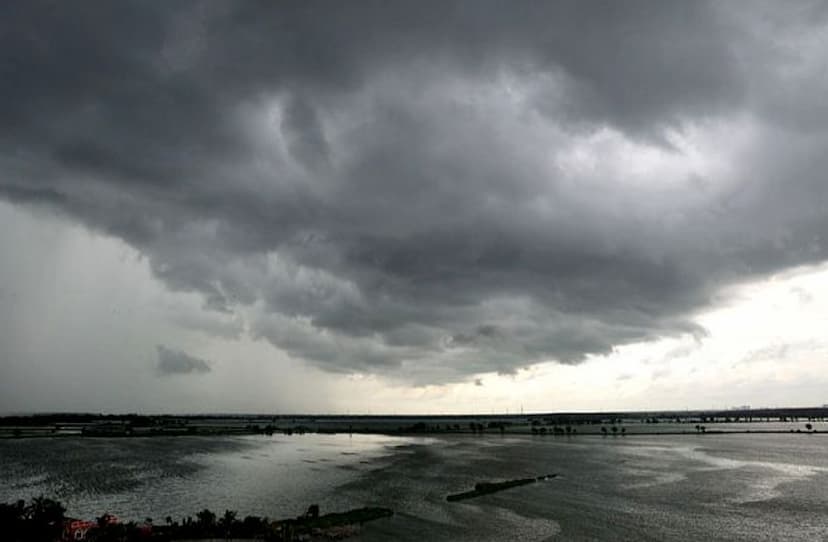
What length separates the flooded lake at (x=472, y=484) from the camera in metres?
52.2

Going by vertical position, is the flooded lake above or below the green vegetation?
below

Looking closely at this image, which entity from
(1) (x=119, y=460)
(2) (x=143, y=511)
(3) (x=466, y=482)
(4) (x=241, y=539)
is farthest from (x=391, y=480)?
(1) (x=119, y=460)

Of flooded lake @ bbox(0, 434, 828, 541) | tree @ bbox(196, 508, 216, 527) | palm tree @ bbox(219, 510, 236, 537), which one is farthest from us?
flooded lake @ bbox(0, 434, 828, 541)

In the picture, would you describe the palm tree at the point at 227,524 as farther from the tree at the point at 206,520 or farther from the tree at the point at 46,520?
the tree at the point at 46,520

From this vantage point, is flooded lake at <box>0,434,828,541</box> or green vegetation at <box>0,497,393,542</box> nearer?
green vegetation at <box>0,497,393,542</box>

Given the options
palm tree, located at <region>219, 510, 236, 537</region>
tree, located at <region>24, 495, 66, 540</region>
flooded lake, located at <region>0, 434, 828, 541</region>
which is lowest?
flooded lake, located at <region>0, 434, 828, 541</region>

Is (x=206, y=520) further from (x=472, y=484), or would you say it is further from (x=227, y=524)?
(x=472, y=484)

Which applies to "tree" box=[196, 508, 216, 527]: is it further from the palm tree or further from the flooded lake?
the flooded lake

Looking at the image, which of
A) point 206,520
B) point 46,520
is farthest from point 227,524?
point 46,520

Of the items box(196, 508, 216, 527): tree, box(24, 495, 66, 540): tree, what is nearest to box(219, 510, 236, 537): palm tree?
box(196, 508, 216, 527): tree

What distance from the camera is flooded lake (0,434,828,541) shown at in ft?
171

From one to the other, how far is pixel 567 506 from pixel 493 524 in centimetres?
1295

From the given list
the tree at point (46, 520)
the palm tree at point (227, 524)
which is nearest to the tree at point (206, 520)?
the palm tree at point (227, 524)

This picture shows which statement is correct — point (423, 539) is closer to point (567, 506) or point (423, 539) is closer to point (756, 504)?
point (567, 506)
